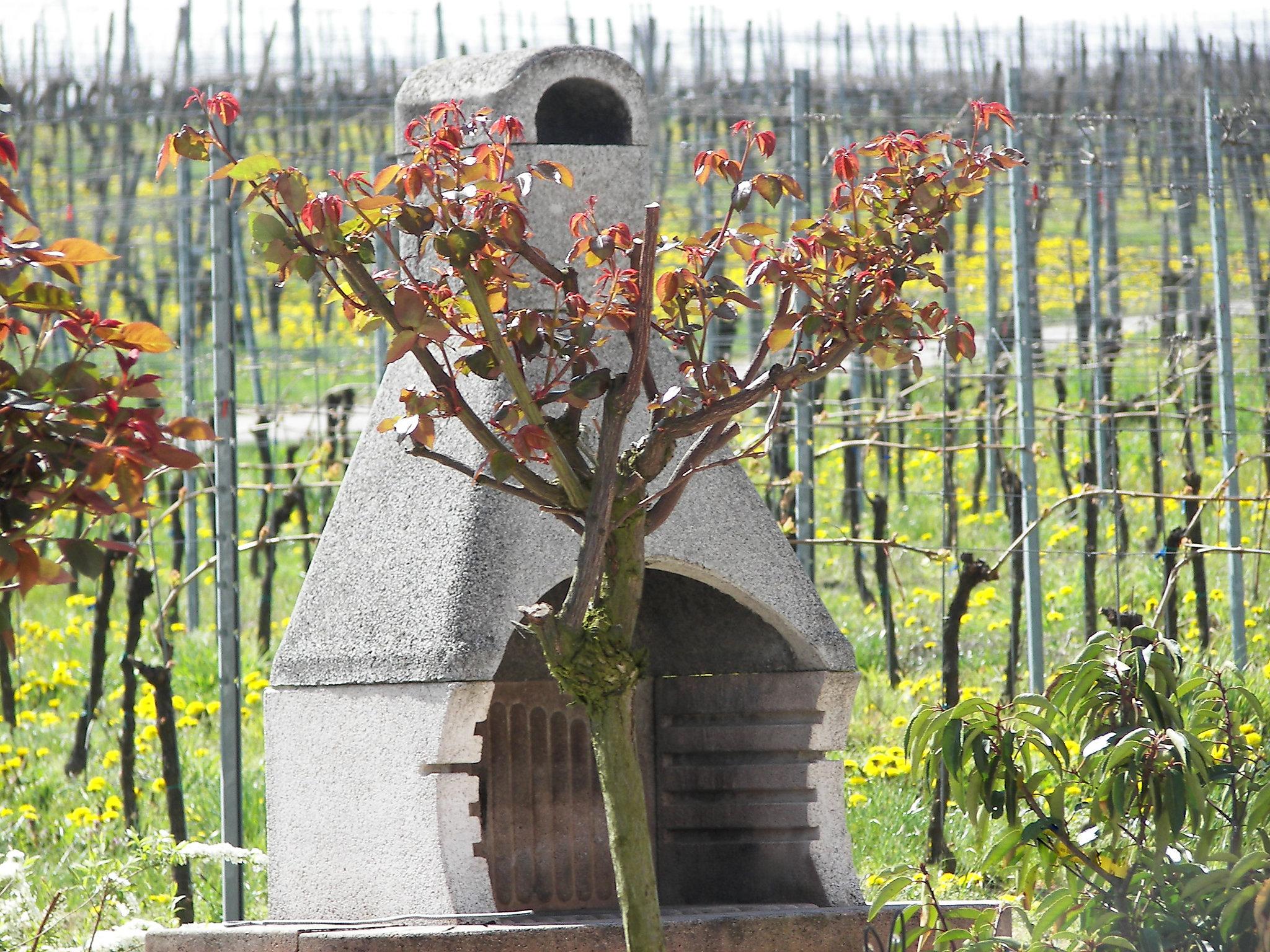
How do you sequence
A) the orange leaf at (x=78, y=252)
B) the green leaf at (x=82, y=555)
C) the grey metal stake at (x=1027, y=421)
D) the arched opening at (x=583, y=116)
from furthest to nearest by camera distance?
the grey metal stake at (x=1027, y=421) → the arched opening at (x=583, y=116) → the orange leaf at (x=78, y=252) → the green leaf at (x=82, y=555)

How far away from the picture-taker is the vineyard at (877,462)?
564 centimetres

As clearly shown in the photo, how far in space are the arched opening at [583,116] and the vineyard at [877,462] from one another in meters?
0.95

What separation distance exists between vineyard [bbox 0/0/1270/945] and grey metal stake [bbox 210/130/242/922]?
0.20 feet

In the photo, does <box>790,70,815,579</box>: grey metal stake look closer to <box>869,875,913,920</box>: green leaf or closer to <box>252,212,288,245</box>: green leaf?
A: <box>869,875,913,920</box>: green leaf

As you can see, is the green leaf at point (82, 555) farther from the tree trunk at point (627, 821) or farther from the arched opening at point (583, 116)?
the arched opening at point (583, 116)

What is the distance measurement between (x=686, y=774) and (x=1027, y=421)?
206cm

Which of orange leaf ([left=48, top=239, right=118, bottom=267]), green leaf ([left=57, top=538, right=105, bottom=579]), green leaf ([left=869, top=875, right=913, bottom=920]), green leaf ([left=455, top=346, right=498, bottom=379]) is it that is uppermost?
orange leaf ([left=48, top=239, right=118, bottom=267])

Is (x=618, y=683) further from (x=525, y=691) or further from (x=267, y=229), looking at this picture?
(x=525, y=691)

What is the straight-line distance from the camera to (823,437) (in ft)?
32.8

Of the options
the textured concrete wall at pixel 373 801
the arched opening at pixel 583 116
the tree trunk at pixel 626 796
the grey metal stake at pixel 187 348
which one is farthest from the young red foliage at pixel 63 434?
the grey metal stake at pixel 187 348

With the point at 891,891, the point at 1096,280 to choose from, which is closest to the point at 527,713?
the point at 891,891

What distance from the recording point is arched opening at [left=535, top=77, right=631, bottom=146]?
4.14 metres

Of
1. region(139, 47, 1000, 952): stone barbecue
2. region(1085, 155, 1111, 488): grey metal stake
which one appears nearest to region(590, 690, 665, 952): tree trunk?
region(139, 47, 1000, 952): stone barbecue

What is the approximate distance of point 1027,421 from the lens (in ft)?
18.8
